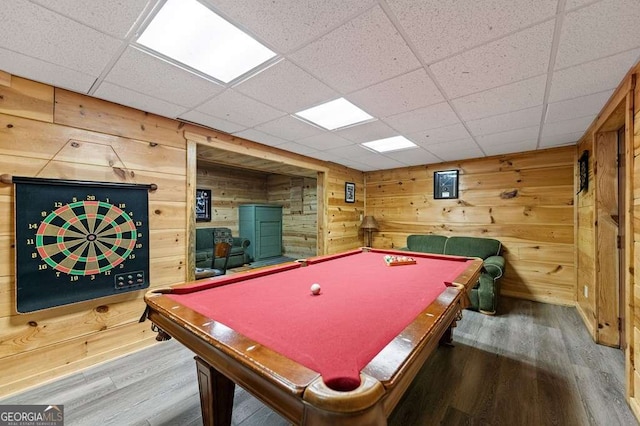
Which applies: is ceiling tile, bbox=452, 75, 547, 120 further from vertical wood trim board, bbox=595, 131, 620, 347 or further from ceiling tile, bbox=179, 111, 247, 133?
ceiling tile, bbox=179, 111, 247, 133

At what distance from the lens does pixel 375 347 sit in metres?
0.91

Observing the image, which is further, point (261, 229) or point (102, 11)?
point (261, 229)

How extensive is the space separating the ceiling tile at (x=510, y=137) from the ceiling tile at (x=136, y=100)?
3.32 m

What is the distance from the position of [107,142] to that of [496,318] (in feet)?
14.5

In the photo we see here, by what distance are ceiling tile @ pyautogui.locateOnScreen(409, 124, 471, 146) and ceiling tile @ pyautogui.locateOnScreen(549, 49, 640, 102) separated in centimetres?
85

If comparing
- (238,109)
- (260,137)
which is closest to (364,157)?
(260,137)

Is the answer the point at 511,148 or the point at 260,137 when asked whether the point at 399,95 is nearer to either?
the point at 260,137

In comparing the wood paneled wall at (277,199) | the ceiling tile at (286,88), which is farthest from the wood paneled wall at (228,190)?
the ceiling tile at (286,88)

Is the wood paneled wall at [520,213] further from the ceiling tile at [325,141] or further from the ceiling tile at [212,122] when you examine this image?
the ceiling tile at [212,122]

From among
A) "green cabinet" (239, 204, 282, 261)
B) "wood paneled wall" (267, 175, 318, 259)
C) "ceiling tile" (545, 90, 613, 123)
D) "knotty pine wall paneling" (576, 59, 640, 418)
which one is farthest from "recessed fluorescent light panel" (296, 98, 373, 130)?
"green cabinet" (239, 204, 282, 261)

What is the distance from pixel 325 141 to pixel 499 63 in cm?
201

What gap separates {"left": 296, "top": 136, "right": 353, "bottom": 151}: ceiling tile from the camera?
122 inches

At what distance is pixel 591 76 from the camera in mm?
1712

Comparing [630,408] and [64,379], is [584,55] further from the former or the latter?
[64,379]
